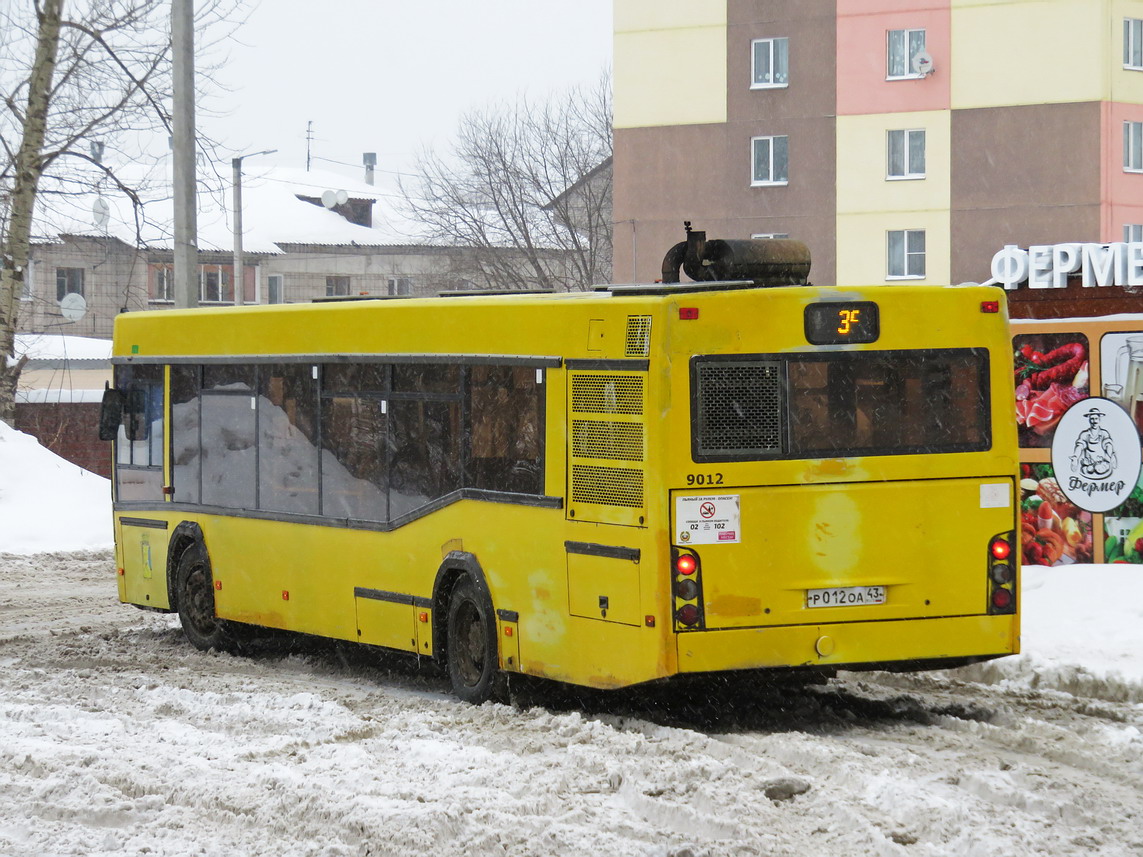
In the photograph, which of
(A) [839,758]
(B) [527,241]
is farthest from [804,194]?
(A) [839,758]

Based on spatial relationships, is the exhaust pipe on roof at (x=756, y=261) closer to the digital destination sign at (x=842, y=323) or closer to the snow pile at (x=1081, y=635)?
the digital destination sign at (x=842, y=323)

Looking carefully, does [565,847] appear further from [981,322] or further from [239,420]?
[239,420]

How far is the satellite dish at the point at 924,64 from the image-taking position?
149 feet

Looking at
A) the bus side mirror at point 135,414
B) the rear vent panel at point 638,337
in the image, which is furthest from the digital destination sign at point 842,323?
the bus side mirror at point 135,414

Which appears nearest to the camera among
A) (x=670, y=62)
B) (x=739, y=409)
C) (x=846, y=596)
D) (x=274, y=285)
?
(x=739, y=409)

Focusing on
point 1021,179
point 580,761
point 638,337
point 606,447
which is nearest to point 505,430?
point 606,447

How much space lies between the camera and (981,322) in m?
9.91

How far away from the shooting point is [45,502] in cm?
2430

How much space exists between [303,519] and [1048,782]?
642 cm

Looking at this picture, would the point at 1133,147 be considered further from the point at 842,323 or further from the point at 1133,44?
the point at 842,323

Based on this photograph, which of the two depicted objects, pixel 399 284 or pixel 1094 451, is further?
pixel 399 284

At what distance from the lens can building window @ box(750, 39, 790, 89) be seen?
47719 millimetres

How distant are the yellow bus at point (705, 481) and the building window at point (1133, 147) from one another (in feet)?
119

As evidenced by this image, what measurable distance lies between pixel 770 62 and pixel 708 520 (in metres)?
A: 40.1
